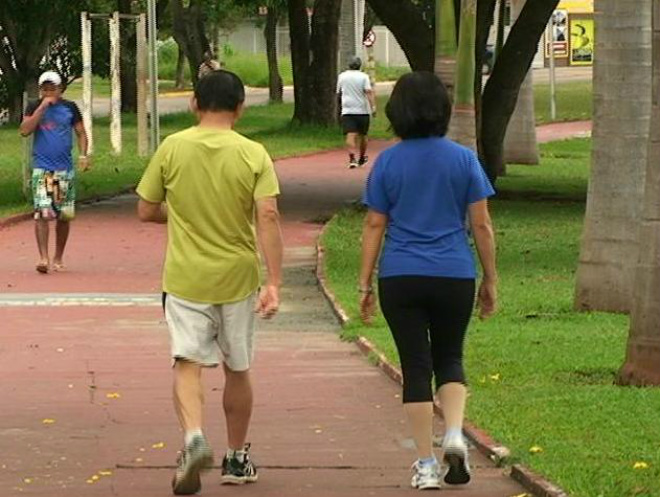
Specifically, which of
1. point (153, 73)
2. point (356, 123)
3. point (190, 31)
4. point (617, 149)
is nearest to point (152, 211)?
point (617, 149)

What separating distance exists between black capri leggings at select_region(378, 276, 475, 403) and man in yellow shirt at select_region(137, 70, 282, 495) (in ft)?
1.74

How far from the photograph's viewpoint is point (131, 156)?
3384cm

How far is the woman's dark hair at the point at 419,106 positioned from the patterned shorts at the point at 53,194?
9639mm

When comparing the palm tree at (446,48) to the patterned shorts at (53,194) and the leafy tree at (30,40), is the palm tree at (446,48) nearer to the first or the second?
the patterned shorts at (53,194)

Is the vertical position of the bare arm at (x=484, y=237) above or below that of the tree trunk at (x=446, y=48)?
below

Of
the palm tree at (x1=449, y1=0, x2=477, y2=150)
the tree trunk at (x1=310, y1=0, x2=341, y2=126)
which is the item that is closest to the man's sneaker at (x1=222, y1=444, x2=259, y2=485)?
the palm tree at (x1=449, y1=0, x2=477, y2=150)

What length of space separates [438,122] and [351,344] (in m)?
5.28

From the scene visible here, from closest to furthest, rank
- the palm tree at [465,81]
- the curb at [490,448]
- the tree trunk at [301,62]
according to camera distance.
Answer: the curb at [490,448]
the palm tree at [465,81]
the tree trunk at [301,62]

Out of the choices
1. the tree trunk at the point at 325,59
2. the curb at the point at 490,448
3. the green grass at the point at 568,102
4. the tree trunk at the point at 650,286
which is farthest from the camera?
the green grass at the point at 568,102

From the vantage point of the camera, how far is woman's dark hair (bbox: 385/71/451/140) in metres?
8.00

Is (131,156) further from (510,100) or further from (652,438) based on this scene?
(652,438)

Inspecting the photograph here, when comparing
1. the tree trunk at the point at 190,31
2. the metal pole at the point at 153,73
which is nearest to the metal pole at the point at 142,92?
the metal pole at the point at 153,73

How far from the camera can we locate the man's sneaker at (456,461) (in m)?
8.04

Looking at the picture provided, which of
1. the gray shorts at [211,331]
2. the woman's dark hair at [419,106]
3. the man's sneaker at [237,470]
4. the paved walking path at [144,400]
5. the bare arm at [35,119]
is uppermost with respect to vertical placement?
the woman's dark hair at [419,106]
